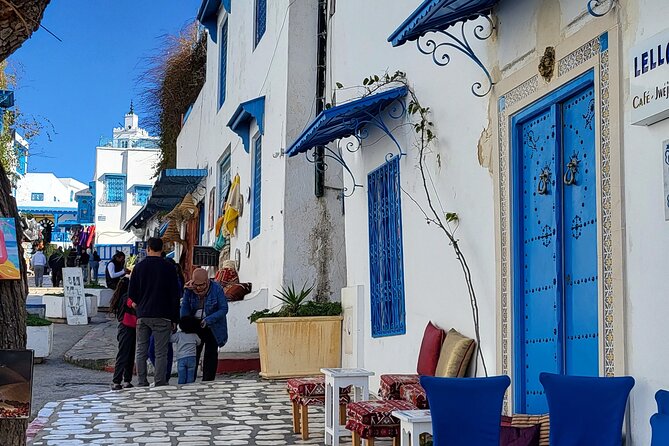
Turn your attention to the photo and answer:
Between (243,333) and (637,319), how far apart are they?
8952 mm

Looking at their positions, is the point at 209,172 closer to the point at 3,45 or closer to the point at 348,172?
the point at 348,172

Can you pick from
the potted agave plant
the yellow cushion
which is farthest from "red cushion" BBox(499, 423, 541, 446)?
the potted agave plant

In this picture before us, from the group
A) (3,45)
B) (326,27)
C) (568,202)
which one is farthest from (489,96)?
(326,27)

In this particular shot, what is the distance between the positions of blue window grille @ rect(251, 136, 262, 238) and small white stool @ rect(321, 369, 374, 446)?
7.60 meters

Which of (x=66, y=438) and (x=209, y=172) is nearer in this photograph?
(x=66, y=438)

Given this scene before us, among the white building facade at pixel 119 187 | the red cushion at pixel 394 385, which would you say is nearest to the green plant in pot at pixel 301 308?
the red cushion at pixel 394 385

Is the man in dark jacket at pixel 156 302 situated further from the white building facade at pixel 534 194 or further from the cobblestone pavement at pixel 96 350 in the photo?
the cobblestone pavement at pixel 96 350

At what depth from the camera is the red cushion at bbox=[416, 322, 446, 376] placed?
288 inches

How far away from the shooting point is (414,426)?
204 inches

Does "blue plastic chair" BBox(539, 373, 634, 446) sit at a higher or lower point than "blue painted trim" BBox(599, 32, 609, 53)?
lower

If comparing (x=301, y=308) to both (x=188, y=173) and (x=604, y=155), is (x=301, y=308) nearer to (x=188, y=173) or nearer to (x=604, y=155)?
(x=604, y=155)

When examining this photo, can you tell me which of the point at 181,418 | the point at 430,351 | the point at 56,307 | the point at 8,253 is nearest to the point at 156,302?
the point at 181,418

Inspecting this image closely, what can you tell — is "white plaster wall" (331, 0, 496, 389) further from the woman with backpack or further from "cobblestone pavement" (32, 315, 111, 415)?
"cobblestone pavement" (32, 315, 111, 415)

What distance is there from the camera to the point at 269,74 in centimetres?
1412
